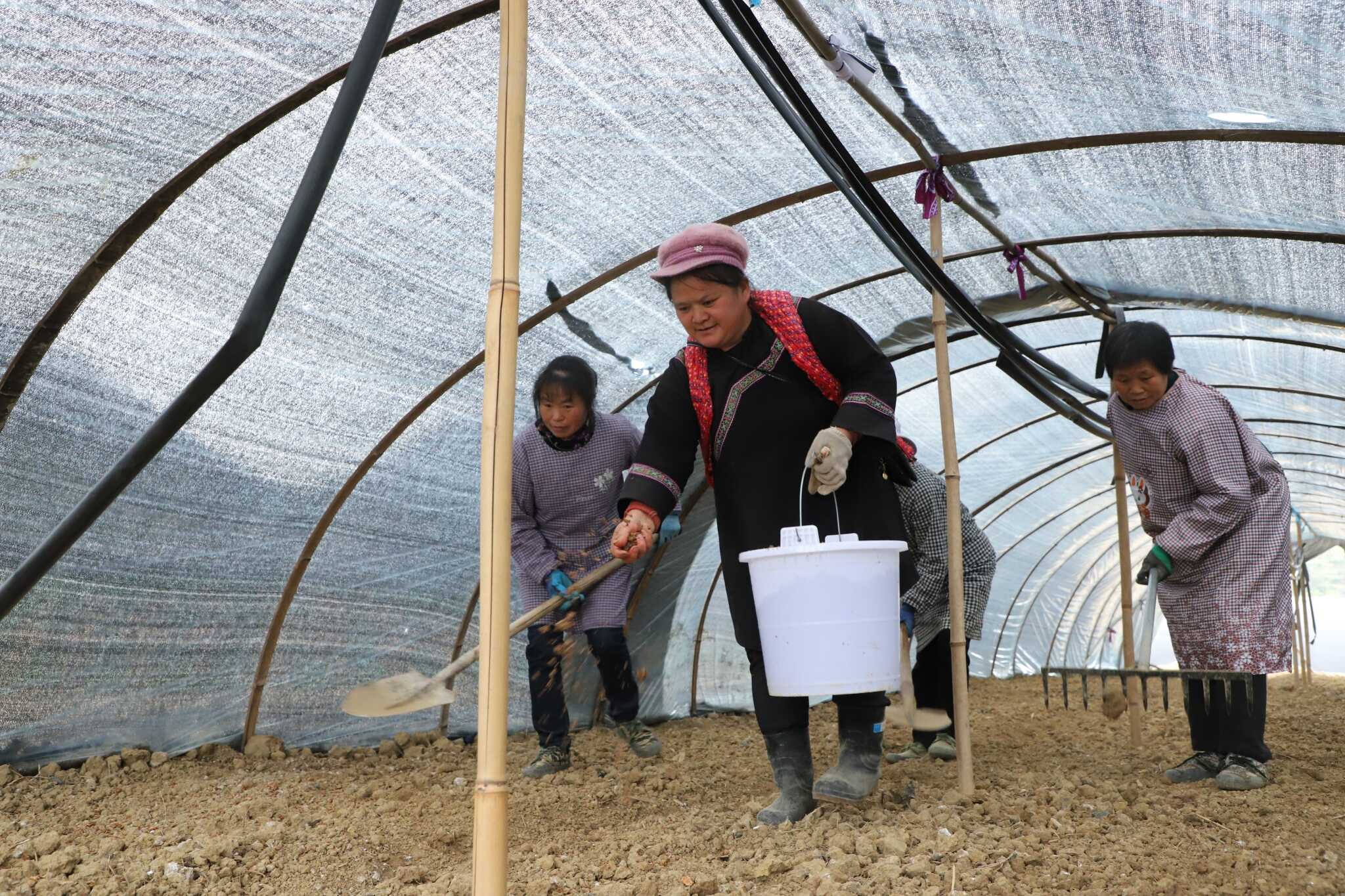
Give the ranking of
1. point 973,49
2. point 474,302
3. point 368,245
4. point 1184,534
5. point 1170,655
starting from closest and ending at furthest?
point 973,49
point 1184,534
point 368,245
point 474,302
point 1170,655

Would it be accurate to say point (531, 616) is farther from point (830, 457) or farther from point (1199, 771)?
point (1199, 771)

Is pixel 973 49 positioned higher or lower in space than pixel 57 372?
higher

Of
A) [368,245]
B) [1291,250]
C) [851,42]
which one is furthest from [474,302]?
[1291,250]

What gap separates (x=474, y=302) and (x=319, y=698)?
1.80m

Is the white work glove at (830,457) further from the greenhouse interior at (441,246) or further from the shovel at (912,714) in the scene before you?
the shovel at (912,714)

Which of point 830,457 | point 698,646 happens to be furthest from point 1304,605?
point 830,457

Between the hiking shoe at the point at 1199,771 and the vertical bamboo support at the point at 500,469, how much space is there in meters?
2.55

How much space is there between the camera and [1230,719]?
3236 mm

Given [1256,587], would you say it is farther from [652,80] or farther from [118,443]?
[118,443]

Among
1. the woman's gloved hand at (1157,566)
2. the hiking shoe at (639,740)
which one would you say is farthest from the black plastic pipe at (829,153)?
the hiking shoe at (639,740)

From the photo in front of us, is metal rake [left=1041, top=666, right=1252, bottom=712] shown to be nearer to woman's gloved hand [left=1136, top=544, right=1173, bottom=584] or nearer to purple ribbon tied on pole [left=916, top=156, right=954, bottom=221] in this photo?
woman's gloved hand [left=1136, top=544, right=1173, bottom=584]

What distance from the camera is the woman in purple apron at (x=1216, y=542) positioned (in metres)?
3.18

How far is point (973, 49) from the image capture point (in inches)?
119

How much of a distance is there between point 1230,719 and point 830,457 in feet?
5.74
